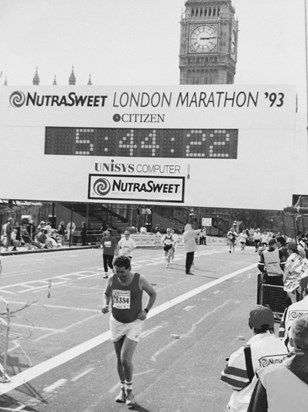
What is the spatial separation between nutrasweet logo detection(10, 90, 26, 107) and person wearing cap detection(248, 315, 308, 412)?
98.7ft

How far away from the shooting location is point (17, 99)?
31.7 metres

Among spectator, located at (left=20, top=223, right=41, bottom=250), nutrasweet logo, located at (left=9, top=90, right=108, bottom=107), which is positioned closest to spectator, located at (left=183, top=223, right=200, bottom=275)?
nutrasweet logo, located at (left=9, top=90, right=108, bottom=107)

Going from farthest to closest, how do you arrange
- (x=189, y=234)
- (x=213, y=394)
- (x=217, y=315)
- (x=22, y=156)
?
1. (x=22, y=156)
2. (x=189, y=234)
3. (x=217, y=315)
4. (x=213, y=394)

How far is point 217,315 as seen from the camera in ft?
40.1

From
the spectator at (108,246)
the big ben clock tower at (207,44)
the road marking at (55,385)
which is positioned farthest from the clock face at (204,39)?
the road marking at (55,385)

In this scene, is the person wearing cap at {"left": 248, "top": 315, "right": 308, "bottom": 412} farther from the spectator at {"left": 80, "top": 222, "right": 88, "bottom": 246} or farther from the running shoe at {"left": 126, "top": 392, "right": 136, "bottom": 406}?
the spectator at {"left": 80, "top": 222, "right": 88, "bottom": 246}

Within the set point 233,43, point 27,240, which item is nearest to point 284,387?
point 27,240

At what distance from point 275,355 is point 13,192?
89.0 ft

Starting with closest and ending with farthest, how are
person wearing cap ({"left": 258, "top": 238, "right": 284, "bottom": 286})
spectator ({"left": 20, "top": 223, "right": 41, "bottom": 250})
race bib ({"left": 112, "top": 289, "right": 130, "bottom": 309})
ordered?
race bib ({"left": 112, "top": 289, "right": 130, "bottom": 309}) → person wearing cap ({"left": 258, "top": 238, "right": 284, "bottom": 286}) → spectator ({"left": 20, "top": 223, "right": 41, "bottom": 250})

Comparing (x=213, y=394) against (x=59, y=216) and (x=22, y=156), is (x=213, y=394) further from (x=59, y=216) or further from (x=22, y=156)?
(x=59, y=216)

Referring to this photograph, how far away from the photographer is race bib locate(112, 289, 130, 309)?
6738 mm

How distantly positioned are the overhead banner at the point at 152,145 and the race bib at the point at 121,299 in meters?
20.3

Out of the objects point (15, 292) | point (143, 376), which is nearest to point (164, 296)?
point (15, 292)

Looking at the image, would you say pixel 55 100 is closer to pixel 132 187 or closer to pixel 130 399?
pixel 132 187
